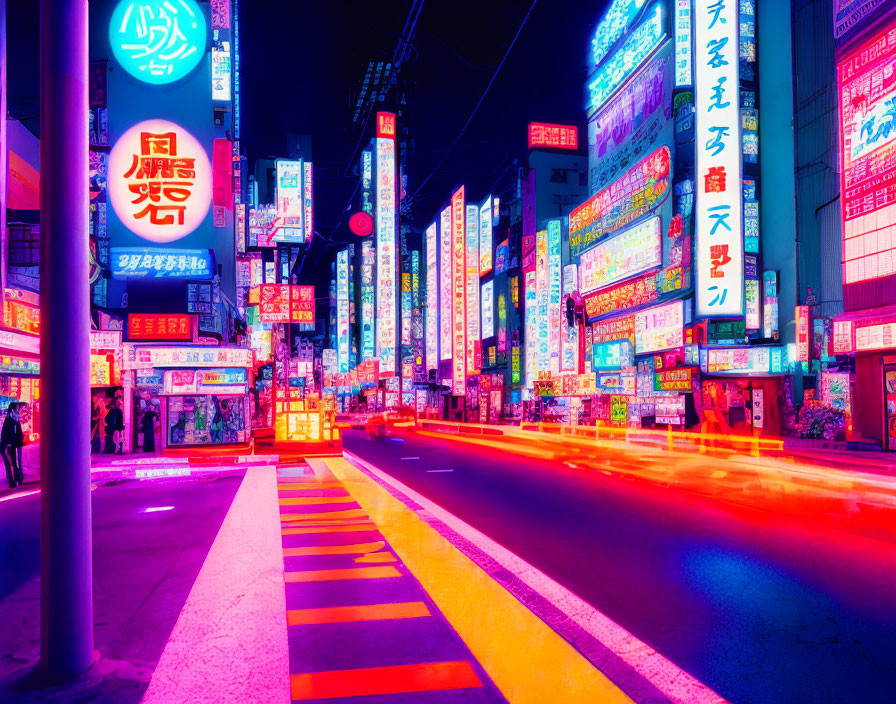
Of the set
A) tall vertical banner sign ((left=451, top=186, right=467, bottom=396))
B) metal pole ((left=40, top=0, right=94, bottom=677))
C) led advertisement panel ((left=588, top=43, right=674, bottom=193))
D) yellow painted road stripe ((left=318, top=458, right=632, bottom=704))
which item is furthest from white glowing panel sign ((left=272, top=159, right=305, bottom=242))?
metal pole ((left=40, top=0, right=94, bottom=677))

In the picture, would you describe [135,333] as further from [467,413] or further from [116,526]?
[467,413]

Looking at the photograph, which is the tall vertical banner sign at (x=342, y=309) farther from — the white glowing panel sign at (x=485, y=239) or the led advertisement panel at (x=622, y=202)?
the led advertisement panel at (x=622, y=202)

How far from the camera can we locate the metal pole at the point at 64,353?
4.28 metres

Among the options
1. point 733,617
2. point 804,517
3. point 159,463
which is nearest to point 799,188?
point 804,517

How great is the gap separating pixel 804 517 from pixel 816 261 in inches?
956

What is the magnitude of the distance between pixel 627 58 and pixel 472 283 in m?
23.8

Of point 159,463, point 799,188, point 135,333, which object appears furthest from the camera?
point 799,188

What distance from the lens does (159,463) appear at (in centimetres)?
1944

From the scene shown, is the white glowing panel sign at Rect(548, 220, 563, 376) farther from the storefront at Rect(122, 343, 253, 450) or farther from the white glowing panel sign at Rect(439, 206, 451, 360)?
the storefront at Rect(122, 343, 253, 450)

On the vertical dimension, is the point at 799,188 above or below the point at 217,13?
below

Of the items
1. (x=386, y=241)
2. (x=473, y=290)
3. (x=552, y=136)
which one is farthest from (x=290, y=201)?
(x=552, y=136)

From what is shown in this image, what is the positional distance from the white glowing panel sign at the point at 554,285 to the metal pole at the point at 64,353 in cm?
4371

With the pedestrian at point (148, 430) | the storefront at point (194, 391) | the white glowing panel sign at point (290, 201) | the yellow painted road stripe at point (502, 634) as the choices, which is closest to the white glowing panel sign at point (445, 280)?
the white glowing panel sign at point (290, 201)

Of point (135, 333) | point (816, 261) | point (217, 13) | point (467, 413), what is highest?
point (217, 13)
